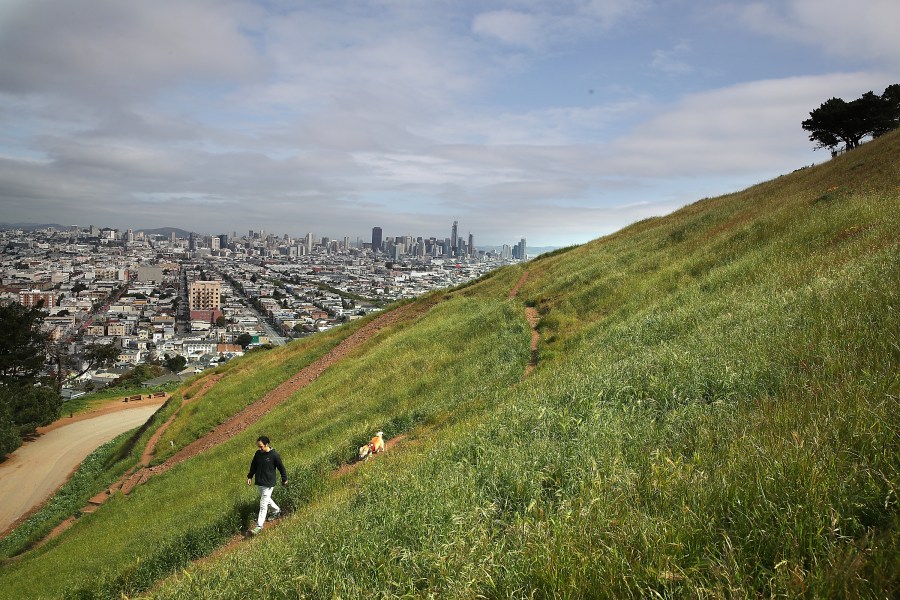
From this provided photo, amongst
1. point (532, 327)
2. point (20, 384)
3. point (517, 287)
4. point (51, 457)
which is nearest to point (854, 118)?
point (517, 287)

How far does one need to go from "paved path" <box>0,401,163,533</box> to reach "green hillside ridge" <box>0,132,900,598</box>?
673 centimetres

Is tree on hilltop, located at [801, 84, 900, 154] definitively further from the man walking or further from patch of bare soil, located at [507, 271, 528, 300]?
the man walking

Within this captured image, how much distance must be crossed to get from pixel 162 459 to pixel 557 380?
56.2ft

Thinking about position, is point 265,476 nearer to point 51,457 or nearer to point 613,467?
point 613,467

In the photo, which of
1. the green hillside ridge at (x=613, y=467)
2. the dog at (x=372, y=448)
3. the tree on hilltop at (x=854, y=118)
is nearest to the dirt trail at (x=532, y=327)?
the green hillside ridge at (x=613, y=467)

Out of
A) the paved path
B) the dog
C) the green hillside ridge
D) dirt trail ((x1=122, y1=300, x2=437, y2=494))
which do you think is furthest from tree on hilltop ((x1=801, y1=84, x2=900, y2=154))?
the paved path

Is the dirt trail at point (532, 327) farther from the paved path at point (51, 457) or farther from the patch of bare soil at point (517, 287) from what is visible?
the paved path at point (51, 457)

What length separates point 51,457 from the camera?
24.9 m

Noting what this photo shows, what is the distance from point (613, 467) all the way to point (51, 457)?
32806 mm

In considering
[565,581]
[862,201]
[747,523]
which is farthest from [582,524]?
[862,201]

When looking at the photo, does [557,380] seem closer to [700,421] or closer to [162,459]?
[700,421]

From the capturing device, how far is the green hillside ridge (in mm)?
2719

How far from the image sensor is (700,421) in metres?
4.73

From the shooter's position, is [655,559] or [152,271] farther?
[152,271]
